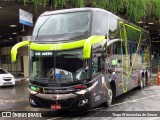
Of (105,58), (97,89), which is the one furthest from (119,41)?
(97,89)

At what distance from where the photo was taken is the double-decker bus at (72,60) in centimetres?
1013

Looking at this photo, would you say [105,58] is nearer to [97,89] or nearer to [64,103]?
[97,89]

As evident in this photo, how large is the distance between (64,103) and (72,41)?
2073 millimetres

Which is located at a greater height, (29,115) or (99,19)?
(99,19)

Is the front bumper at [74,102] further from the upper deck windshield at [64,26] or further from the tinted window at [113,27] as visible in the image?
the tinted window at [113,27]

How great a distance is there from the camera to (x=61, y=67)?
10.4 meters

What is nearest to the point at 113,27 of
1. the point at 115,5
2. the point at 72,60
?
the point at 72,60

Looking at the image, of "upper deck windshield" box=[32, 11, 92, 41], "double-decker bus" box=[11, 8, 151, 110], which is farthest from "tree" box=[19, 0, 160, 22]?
"double-decker bus" box=[11, 8, 151, 110]

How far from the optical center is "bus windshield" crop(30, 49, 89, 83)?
10.3 m

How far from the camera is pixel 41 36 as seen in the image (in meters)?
11.2

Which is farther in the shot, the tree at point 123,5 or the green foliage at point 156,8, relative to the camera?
the green foliage at point 156,8

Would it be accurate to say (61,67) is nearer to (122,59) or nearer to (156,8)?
(122,59)

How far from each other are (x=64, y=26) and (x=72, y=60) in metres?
1.45

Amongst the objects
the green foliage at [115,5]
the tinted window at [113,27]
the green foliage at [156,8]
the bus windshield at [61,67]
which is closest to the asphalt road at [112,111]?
the bus windshield at [61,67]
